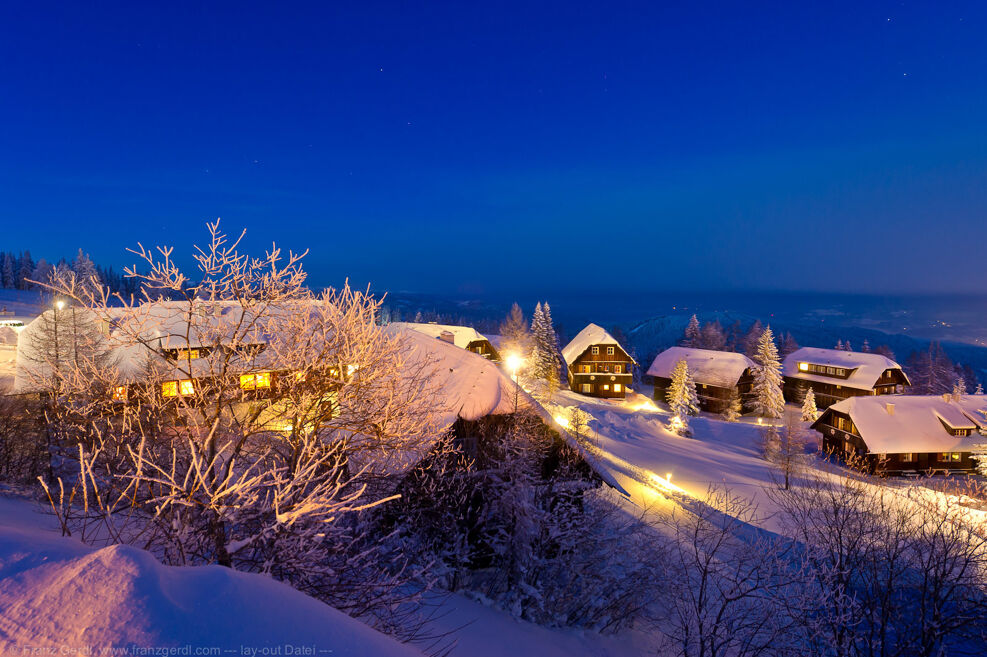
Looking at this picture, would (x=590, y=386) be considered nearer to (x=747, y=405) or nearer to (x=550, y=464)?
(x=747, y=405)

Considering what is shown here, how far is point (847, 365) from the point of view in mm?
51656

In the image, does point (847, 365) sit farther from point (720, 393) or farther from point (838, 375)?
point (720, 393)

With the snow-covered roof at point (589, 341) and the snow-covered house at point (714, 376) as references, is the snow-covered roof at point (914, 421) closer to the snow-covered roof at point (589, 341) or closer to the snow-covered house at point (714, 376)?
the snow-covered house at point (714, 376)

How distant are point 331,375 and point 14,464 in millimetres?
18186

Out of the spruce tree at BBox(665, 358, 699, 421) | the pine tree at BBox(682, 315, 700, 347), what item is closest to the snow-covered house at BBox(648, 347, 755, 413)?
the spruce tree at BBox(665, 358, 699, 421)

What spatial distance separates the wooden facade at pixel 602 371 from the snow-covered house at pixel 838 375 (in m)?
22.8

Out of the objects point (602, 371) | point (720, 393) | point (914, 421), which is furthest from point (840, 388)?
point (602, 371)

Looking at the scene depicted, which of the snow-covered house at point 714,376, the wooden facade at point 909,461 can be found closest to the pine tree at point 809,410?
the snow-covered house at point 714,376

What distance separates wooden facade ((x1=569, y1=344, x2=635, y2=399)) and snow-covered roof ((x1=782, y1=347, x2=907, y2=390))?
23.2m

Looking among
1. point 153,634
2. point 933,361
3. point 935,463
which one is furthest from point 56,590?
point 933,361

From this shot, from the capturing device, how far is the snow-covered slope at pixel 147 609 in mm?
2760

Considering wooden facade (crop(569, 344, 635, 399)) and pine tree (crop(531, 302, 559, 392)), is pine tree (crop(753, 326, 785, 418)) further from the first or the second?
pine tree (crop(531, 302, 559, 392))

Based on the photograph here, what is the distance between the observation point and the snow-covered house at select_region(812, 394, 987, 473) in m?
31.5

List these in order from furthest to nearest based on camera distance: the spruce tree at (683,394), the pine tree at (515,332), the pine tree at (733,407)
A: the pine tree at (515,332), the pine tree at (733,407), the spruce tree at (683,394)
